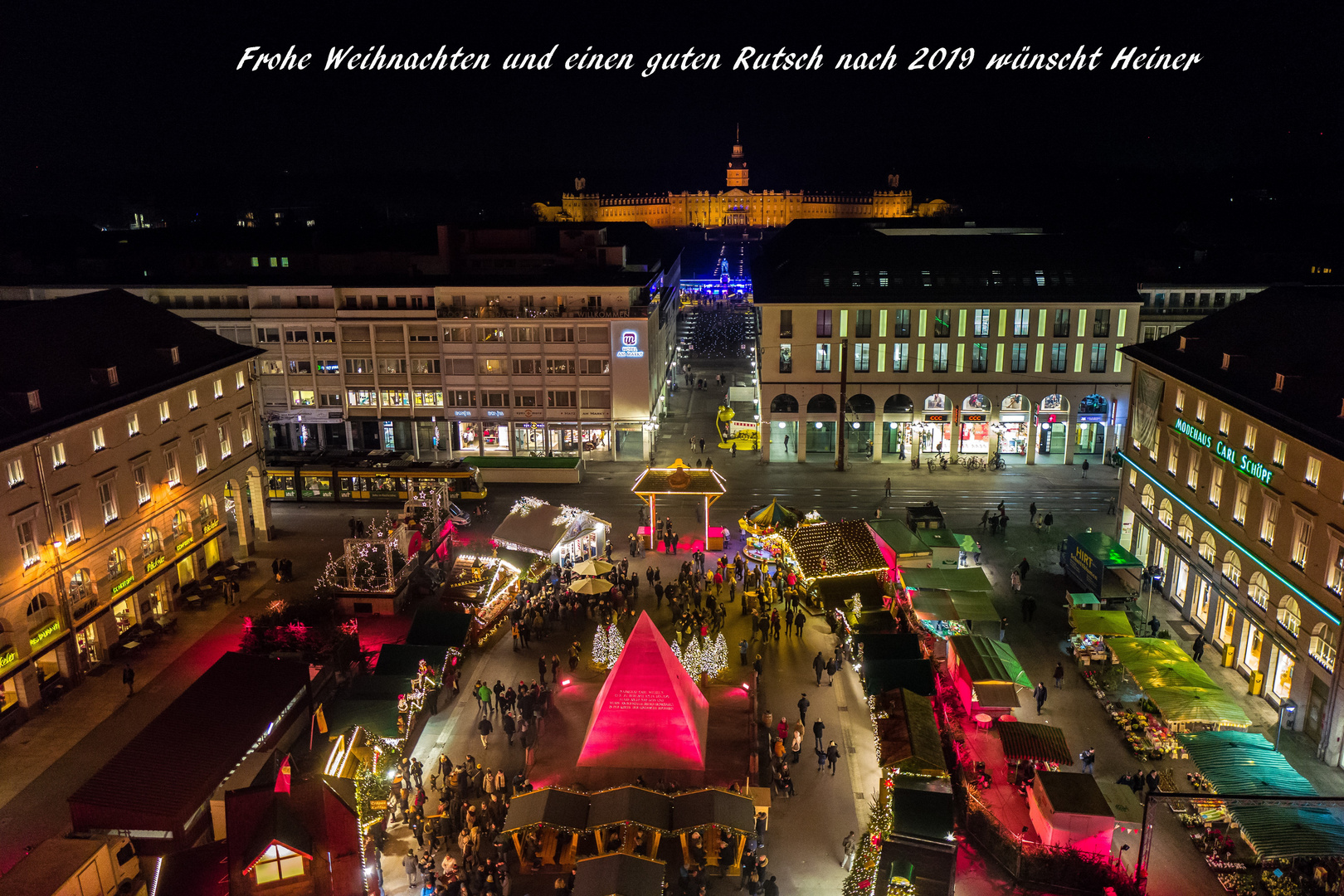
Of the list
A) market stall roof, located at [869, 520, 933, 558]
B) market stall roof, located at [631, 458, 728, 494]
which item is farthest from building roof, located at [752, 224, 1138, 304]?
market stall roof, located at [869, 520, 933, 558]

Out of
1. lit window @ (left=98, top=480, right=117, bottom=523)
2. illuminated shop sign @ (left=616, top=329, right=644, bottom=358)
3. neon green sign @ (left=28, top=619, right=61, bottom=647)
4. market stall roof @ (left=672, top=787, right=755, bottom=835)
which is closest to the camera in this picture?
market stall roof @ (left=672, top=787, right=755, bottom=835)

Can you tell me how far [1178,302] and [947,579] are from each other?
4012 cm

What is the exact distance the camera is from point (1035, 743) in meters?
29.7

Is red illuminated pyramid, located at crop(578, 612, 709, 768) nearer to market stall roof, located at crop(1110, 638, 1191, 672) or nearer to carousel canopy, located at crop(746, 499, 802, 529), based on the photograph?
market stall roof, located at crop(1110, 638, 1191, 672)

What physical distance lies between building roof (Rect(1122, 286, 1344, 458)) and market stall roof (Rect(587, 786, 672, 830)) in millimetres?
24575

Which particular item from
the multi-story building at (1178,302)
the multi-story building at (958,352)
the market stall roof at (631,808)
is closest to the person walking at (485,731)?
the market stall roof at (631,808)

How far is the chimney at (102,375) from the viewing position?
132 feet

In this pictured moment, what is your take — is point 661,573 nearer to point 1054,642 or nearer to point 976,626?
point 976,626

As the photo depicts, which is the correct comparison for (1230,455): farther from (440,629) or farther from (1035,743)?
(440,629)

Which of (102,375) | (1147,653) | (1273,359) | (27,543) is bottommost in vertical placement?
(1147,653)

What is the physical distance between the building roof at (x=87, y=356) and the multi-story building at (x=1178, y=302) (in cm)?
6020

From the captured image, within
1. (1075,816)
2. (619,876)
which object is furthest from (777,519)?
(619,876)

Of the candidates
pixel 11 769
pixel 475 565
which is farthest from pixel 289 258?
pixel 11 769

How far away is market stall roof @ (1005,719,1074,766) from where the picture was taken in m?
29.3
